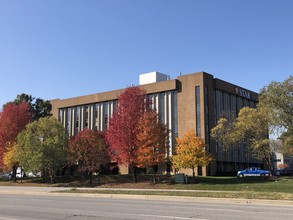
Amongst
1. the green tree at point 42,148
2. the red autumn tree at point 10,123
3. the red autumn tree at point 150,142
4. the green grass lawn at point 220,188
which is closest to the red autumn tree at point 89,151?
the green tree at point 42,148

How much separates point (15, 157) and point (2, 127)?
815 cm

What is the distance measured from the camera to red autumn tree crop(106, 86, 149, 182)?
40.3m

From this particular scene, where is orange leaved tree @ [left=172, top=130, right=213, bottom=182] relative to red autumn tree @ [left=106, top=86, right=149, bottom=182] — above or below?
below

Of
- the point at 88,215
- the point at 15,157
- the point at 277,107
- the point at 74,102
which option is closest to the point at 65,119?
the point at 74,102

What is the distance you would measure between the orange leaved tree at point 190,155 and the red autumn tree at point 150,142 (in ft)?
5.81

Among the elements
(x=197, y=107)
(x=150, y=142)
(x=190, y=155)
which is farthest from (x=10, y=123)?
(x=190, y=155)

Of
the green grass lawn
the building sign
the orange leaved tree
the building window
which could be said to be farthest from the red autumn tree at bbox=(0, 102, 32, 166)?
the building sign

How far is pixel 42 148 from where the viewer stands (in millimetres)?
44656

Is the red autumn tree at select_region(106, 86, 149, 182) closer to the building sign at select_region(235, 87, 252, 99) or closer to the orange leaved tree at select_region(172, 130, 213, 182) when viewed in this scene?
the orange leaved tree at select_region(172, 130, 213, 182)

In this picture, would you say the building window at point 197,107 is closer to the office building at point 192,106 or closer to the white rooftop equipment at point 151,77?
the office building at point 192,106

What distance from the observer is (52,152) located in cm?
4484

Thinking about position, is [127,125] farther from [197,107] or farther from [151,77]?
[151,77]

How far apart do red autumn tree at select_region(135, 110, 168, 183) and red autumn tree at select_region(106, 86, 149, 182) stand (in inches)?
39.8

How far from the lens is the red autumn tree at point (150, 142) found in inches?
1526
